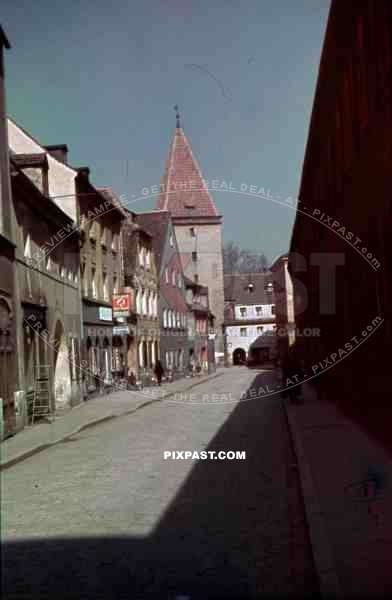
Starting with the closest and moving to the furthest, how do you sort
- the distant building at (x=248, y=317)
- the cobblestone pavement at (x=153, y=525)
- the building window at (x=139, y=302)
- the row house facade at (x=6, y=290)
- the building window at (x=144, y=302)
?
the cobblestone pavement at (x=153, y=525)
the row house facade at (x=6, y=290)
the building window at (x=139, y=302)
the building window at (x=144, y=302)
the distant building at (x=248, y=317)

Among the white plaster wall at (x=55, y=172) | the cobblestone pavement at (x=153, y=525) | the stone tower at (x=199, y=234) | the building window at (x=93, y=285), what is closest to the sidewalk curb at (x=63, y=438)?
the cobblestone pavement at (x=153, y=525)

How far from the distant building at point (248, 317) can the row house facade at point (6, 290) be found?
55967mm

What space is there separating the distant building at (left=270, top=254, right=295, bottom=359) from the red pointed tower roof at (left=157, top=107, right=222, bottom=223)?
26.8 ft

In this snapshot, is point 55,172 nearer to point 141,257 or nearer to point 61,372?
point 61,372

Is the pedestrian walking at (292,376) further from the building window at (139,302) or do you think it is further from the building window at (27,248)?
the building window at (139,302)

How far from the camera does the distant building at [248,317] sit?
74.9 metres

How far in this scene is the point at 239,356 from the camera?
7731 centimetres

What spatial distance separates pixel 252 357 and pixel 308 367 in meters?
44.2

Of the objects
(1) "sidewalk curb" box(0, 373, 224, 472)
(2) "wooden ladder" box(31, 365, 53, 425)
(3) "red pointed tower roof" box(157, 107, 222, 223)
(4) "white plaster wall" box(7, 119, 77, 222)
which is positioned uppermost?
(3) "red pointed tower roof" box(157, 107, 222, 223)

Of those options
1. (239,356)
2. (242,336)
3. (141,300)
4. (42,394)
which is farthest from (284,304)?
(42,394)

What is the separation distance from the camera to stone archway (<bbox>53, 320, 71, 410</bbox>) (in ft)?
80.2

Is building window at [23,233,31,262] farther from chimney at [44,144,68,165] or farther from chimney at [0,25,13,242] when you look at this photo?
chimney at [44,144,68,165]

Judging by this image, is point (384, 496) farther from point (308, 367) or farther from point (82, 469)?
point (308, 367)

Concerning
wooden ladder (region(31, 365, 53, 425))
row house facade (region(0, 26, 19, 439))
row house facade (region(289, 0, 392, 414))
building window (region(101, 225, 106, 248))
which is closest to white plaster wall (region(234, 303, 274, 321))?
building window (region(101, 225, 106, 248))
